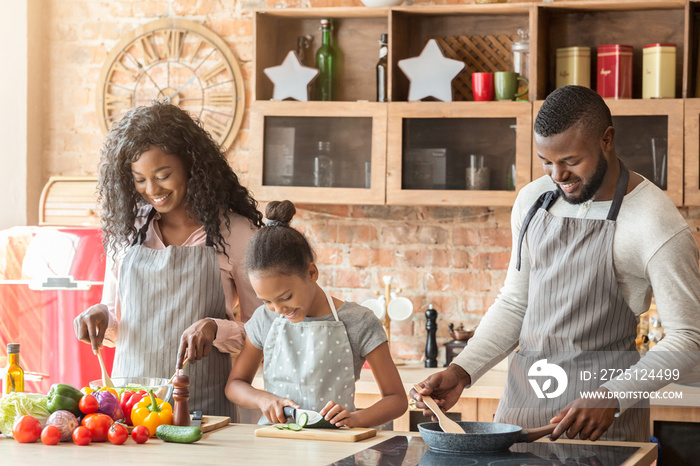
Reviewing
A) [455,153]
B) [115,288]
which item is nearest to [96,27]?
[455,153]

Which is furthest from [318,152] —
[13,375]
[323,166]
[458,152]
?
[13,375]

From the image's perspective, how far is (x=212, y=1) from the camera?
3.79 meters

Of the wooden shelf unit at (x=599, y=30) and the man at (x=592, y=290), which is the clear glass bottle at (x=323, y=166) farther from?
the man at (x=592, y=290)

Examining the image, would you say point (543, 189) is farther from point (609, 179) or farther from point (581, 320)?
point (581, 320)

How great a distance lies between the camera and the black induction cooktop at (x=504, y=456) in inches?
59.4

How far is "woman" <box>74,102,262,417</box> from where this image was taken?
7.02 feet

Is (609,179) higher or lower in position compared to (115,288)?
higher

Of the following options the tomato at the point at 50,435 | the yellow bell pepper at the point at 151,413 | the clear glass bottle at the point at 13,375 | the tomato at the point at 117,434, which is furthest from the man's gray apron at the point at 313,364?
the clear glass bottle at the point at 13,375

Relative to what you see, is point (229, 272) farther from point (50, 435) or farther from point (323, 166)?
point (323, 166)

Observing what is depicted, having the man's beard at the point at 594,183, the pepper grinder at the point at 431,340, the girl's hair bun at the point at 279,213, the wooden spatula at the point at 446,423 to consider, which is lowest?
the pepper grinder at the point at 431,340

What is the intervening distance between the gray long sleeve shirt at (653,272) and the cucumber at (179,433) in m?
0.62

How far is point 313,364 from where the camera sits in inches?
77.9

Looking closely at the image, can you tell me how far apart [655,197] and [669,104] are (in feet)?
4.76

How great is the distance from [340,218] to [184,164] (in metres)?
1.58
